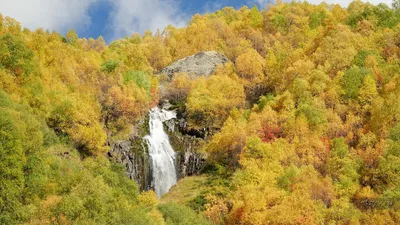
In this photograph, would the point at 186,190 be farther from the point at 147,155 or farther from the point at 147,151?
the point at 147,151

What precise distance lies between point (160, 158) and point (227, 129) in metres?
13.1

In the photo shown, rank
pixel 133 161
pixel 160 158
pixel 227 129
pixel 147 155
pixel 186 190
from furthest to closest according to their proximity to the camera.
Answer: pixel 227 129
pixel 160 158
pixel 147 155
pixel 133 161
pixel 186 190

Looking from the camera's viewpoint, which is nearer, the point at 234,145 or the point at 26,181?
the point at 26,181

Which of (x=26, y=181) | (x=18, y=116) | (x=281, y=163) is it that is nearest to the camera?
(x=26, y=181)

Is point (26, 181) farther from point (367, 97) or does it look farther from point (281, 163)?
point (367, 97)

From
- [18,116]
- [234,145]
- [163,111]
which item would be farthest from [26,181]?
[163,111]

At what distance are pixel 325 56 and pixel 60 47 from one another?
5639 centimetres

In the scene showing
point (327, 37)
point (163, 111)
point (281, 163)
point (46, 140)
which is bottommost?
point (281, 163)

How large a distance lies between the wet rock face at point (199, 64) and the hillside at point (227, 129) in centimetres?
242

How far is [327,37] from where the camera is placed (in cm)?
8762

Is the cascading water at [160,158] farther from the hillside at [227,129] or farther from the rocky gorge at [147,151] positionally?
the hillside at [227,129]

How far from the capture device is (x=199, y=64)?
105m

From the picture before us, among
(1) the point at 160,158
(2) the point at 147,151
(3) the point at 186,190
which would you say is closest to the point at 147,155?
(2) the point at 147,151

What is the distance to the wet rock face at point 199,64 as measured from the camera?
102m
